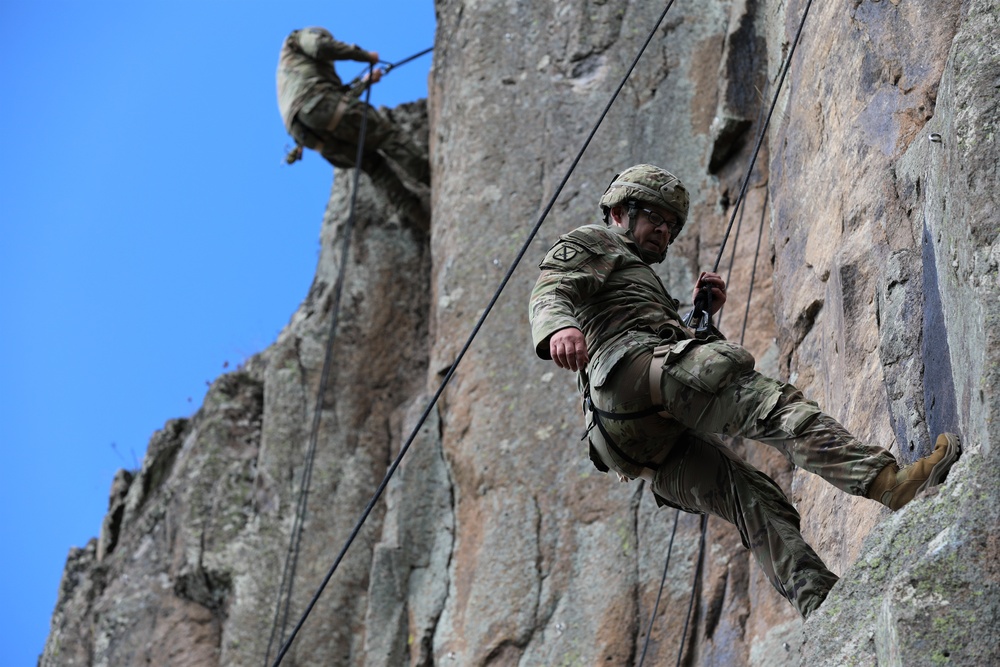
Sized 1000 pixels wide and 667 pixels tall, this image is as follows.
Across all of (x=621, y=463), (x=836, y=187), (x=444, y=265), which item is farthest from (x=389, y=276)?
(x=621, y=463)

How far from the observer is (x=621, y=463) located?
18.1 ft

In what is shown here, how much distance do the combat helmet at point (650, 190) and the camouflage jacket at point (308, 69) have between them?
21.1 ft

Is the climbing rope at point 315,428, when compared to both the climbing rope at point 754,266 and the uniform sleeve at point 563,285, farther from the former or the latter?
the uniform sleeve at point 563,285

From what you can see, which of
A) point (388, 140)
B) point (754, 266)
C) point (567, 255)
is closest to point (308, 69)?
point (388, 140)

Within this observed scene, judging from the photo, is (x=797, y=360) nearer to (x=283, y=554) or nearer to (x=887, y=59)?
(x=887, y=59)

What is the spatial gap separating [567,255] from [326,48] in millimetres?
7002

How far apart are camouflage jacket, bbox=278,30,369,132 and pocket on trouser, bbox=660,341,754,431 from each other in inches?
285

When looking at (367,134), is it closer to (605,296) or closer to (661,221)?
(661,221)

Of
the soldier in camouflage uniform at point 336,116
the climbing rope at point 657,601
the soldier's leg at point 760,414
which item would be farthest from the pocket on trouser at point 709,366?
the soldier in camouflage uniform at point 336,116

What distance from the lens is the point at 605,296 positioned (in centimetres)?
562

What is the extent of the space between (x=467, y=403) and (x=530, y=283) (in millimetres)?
885

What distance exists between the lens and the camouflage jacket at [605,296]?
5.41 metres

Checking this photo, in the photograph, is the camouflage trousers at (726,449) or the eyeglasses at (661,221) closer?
the camouflage trousers at (726,449)

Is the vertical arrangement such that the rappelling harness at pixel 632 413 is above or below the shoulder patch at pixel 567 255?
below
